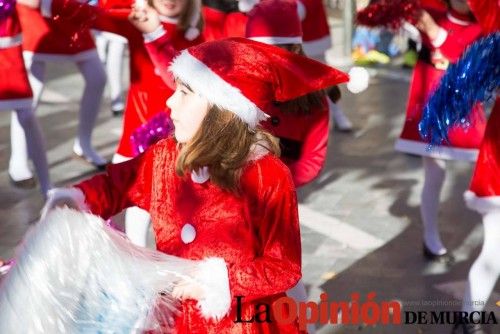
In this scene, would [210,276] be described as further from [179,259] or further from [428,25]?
[428,25]

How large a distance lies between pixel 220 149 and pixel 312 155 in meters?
1.22

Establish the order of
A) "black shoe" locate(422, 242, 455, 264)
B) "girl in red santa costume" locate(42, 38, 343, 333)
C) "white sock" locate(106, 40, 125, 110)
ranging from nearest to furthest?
"girl in red santa costume" locate(42, 38, 343, 333), "black shoe" locate(422, 242, 455, 264), "white sock" locate(106, 40, 125, 110)

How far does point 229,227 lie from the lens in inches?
100.0

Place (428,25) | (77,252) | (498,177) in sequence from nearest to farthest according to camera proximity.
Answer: (77,252) < (498,177) < (428,25)

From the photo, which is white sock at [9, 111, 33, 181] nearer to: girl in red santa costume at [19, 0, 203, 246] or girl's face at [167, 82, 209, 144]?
girl in red santa costume at [19, 0, 203, 246]

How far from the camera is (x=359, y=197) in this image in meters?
5.69

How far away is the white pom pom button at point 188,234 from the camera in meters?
2.55

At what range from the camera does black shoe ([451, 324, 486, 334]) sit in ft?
12.7

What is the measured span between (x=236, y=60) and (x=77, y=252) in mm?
664

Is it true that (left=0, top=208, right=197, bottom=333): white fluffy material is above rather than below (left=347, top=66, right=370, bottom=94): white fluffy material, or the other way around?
below

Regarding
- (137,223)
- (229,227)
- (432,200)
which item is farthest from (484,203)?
(229,227)

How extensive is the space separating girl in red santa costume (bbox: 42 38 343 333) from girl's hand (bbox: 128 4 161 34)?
1709 mm

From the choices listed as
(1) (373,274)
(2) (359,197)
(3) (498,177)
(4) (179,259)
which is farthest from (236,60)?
(2) (359,197)

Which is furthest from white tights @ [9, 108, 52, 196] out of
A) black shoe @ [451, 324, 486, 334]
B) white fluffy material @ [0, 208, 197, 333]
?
white fluffy material @ [0, 208, 197, 333]
